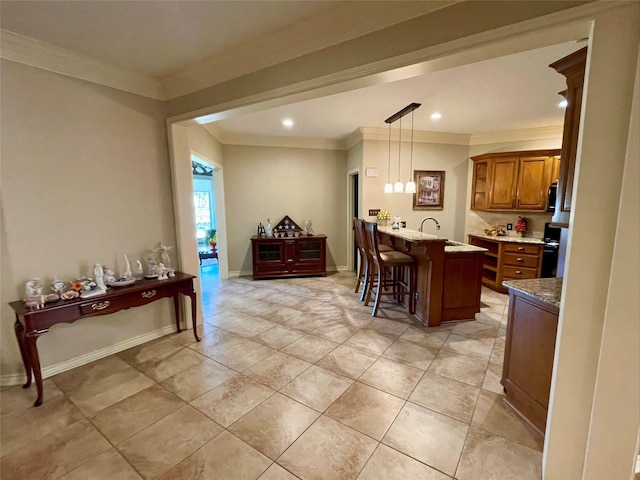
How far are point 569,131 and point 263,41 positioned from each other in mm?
2204

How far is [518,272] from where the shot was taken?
4258mm

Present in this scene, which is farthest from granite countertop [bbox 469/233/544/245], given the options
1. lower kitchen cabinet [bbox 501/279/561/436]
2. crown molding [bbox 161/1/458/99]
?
crown molding [bbox 161/1/458/99]

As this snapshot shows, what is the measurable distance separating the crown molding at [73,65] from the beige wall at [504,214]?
5183 mm

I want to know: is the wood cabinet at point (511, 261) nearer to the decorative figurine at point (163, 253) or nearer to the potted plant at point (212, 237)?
the decorative figurine at point (163, 253)

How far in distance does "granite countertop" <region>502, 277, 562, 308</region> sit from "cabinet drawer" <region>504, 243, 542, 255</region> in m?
2.69

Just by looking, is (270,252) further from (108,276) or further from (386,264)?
(108,276)

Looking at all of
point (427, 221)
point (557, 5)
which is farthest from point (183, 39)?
point (427, 221)

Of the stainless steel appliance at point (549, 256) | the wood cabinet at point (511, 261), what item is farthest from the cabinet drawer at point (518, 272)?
the stainless steel appliance at point (549, 256)

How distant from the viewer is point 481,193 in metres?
4.95

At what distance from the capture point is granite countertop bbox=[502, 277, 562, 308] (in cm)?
157

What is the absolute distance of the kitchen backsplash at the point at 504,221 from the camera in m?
4.62

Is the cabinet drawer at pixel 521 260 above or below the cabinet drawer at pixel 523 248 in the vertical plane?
below

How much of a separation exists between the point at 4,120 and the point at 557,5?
11.7ft

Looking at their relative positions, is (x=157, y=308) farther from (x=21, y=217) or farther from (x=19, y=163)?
(x=19, y=163)
